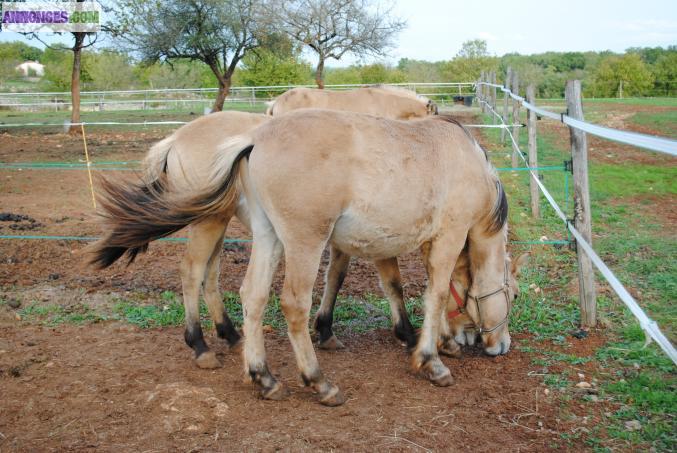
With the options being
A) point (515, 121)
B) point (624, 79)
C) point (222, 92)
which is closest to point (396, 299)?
point (515, 121)

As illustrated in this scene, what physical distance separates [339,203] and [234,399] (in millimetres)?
1405

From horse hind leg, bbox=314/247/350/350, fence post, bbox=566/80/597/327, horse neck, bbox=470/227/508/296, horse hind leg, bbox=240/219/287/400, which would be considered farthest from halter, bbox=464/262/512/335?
horse hind leg, bbox=240/219/287/400

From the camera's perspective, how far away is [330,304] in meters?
4.69

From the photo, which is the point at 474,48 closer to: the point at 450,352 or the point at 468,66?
the point at 468,66

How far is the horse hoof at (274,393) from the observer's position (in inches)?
145

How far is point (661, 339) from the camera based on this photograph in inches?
127

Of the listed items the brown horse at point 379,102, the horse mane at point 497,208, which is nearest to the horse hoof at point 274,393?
the horse mane at point 497,208

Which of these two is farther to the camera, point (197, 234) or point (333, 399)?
point (197, 234)

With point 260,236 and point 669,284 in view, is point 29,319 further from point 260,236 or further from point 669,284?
point 669,284

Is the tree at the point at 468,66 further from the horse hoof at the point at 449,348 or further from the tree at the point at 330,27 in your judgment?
the horse hoof at the point at 449,348

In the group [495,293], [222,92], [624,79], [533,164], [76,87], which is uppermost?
[624,79]

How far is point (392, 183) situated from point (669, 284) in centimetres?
326

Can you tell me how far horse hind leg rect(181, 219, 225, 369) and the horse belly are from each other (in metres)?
1.03

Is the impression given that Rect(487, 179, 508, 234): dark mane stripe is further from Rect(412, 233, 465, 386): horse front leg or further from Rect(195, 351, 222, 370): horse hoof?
Rect(195, 351, 222, 370): horse hoof
